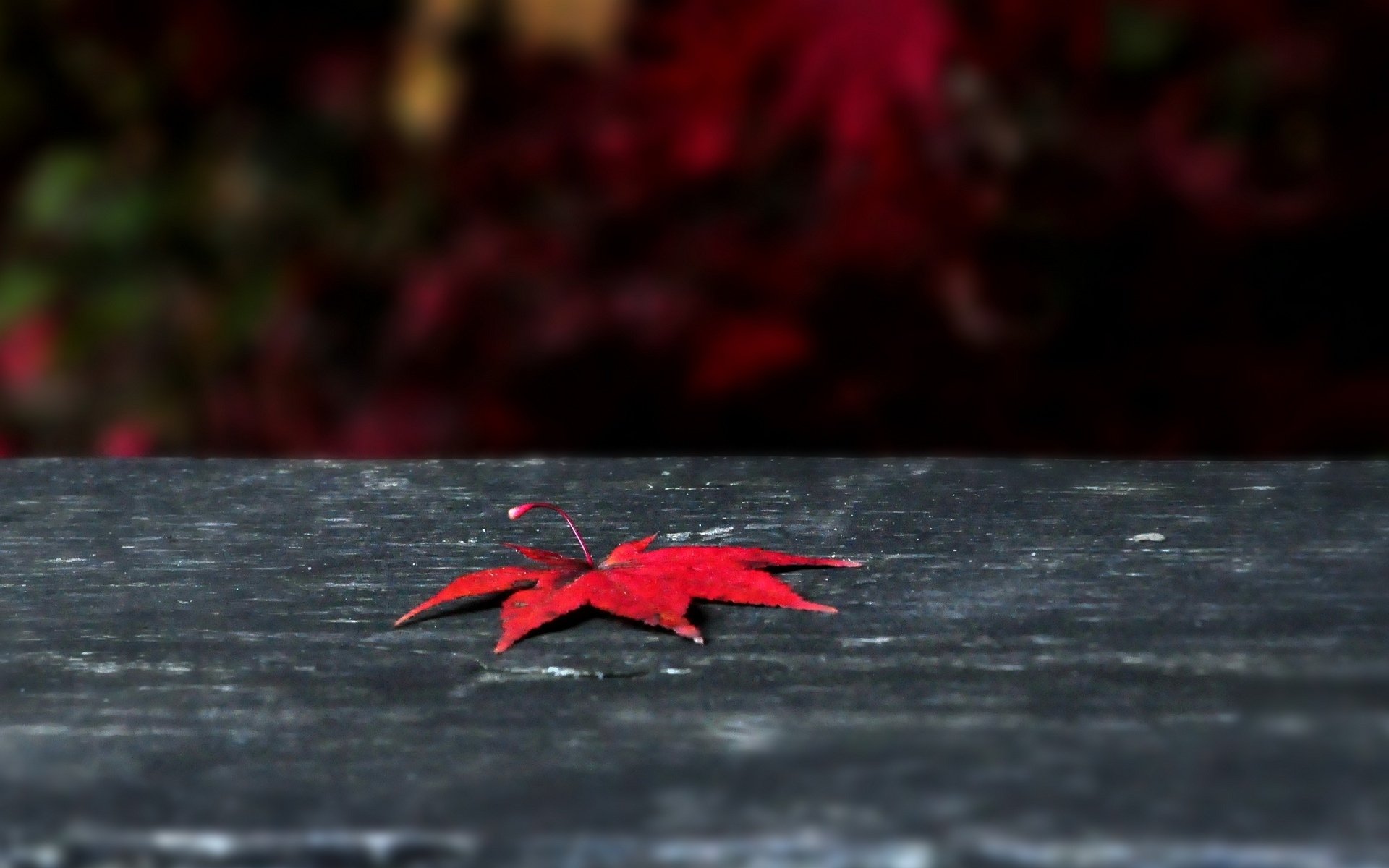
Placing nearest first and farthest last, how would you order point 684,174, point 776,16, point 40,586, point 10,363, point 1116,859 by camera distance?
point 1116,859 < point 40,586 < point 776,16 < point 684,174 < point 10,363

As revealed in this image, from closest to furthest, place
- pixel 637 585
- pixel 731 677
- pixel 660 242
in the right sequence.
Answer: pixel 731 677 → pixel 637 585 → pixel 660 242

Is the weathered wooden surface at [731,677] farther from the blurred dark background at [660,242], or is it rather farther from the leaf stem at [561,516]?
the blurred dark background at [660,242]

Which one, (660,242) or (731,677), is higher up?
(660,242)

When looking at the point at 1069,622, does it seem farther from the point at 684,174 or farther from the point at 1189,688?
the point at 684,174

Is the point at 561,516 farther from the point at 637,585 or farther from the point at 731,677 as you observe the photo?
the point at 731,677

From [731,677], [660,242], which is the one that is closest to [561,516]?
[731,677]

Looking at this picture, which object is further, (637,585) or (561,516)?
(561,516)

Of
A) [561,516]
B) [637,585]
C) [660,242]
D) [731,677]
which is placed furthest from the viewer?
[660,242]

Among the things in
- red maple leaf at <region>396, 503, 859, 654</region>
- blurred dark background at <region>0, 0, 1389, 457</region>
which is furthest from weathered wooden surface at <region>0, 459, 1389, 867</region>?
blurred dark background at <region>0, 0, 1389, 457</region>

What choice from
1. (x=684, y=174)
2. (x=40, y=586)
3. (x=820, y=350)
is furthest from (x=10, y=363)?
(x=40, y=586)
